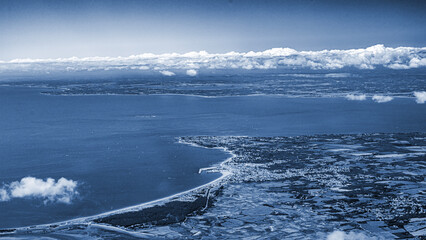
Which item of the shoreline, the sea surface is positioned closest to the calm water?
the sea surface

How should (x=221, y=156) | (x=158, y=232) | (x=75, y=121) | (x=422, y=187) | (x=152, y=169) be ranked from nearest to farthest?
(x=158, y=232) → (x=422, y=187) → (x=152, y=169) → (x=221, y=156) → (x=75, y=121)

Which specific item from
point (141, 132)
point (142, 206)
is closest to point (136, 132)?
point (141, 132)

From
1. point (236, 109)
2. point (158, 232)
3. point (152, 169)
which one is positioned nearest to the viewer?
point (158, 232)

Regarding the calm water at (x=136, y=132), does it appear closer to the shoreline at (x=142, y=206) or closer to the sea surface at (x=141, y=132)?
the sea surface at (x=141, y=132)

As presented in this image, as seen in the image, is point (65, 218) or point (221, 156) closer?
point (65, 218)

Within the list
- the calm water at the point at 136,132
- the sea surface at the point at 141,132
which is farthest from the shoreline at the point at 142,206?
the calm water at the point at 136,132

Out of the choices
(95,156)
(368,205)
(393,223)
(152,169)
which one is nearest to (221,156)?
(152,169)

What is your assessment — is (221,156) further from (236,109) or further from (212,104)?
(212,104)
